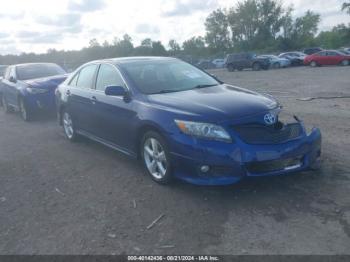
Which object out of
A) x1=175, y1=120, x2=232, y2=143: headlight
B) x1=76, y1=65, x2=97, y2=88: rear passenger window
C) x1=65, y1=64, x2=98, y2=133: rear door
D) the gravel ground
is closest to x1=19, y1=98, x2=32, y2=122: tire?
x1=65, y1=64, x2=98, y2=133: rear door

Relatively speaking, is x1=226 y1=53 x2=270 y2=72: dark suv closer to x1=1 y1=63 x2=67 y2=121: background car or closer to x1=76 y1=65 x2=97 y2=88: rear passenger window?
x1=1 y1=63 x2=67 y2=121: background car

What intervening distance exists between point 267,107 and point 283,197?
1.10 meters

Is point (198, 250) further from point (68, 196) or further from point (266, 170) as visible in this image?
point (68, 196)

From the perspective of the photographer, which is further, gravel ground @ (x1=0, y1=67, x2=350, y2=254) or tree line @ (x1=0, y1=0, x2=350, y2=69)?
tree line @ (x1=0, y1=0, x2=350, y2=69)

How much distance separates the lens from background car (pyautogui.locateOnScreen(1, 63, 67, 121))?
32.7 feet

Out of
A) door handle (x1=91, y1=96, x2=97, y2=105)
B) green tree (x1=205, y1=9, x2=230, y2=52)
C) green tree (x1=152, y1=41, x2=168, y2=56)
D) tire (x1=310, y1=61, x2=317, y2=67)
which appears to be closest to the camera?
door handle (x1=91, y1=96, x2=97, y2=105)

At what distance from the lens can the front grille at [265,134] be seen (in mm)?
4258

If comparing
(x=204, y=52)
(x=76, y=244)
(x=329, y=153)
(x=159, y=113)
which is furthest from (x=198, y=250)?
(x=204, y=52)

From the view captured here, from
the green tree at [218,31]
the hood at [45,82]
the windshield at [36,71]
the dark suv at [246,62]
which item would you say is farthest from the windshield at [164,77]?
the green tree at [218,31]

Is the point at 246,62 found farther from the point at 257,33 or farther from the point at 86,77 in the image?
the point at 257,33

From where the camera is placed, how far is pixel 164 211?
→ 13.8 ft

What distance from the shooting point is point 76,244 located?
3.60 metres

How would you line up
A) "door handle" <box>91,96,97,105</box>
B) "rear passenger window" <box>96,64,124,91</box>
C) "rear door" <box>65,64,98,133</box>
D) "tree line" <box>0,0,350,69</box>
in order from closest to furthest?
1. "rear passenger window" <box>96,64,124,91</box>
2. "door handle" <box>91,96,97,105</box>
3. "rear door" <box>65,64,98,133</box>
4. "tree line" <box>0,0,350,69</box>

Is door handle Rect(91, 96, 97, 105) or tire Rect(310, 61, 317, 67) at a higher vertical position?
door handle Rect(91, 96, 97, 105)
